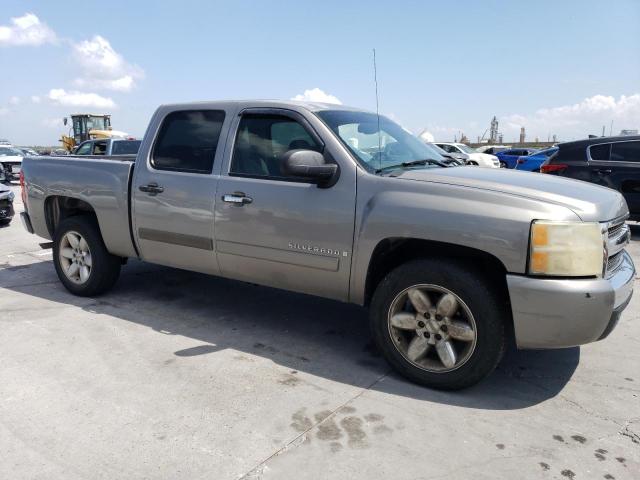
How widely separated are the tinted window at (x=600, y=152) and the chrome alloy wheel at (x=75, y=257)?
8.00 metres

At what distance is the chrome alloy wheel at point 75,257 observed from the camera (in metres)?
5.23

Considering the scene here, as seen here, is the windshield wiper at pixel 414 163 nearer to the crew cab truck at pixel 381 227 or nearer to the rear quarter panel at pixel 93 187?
the crew cab truck at pixel 381 227

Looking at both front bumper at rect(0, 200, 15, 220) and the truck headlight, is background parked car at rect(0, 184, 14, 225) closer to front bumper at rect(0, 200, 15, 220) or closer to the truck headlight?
front bumper at rect(0, 200, 15, 220)

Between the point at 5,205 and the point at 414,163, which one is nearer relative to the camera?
the point at 414,163

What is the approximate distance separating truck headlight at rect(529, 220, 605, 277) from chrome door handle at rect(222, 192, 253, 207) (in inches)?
80.4

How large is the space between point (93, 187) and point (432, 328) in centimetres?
344

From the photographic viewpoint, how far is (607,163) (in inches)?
345

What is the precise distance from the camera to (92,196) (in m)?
5.00

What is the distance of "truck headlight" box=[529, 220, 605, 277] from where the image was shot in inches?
116

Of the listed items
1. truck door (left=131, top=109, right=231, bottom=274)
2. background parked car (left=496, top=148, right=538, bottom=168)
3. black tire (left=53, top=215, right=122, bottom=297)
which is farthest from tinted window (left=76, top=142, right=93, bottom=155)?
background parked car (left=496, top=148, right=538, bottom=168)

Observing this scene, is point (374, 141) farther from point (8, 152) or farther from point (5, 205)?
point (8, 152)

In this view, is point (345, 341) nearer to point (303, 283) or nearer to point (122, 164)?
point (303, 283)

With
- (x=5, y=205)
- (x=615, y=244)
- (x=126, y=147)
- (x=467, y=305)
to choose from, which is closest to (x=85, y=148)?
(x=126, y=147)

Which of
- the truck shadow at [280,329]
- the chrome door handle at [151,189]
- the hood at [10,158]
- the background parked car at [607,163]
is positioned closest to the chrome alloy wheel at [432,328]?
the truck shadow at [280,329]
